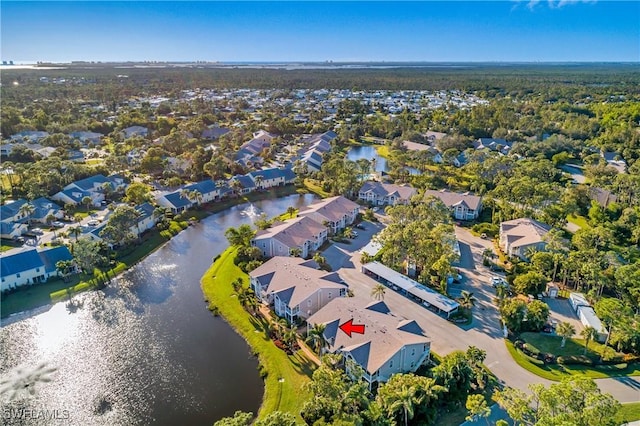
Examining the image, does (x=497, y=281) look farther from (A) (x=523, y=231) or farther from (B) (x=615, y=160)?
(B) (x=615, y=160)

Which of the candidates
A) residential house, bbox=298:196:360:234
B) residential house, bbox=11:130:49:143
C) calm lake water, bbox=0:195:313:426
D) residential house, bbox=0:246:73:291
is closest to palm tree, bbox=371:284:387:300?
calm lake water, bbox=0:195:313:426

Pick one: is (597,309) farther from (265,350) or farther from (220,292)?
(220,292)

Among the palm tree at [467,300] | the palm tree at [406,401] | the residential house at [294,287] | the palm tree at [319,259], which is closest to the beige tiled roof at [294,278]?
the residential house at [294,287]

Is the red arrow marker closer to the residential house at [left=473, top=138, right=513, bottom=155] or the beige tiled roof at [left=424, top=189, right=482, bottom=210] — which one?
the beige tiled roof at [left=424, top=189, right=482, bottom=210]

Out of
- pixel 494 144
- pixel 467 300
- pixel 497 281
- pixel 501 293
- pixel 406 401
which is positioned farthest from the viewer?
pixel 494 144

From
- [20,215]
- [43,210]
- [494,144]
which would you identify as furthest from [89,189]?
[494,144]

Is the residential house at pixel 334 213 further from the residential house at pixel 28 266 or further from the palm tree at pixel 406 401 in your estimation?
the palm tree at pixel 406 401

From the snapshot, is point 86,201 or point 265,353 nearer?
point 265,353
